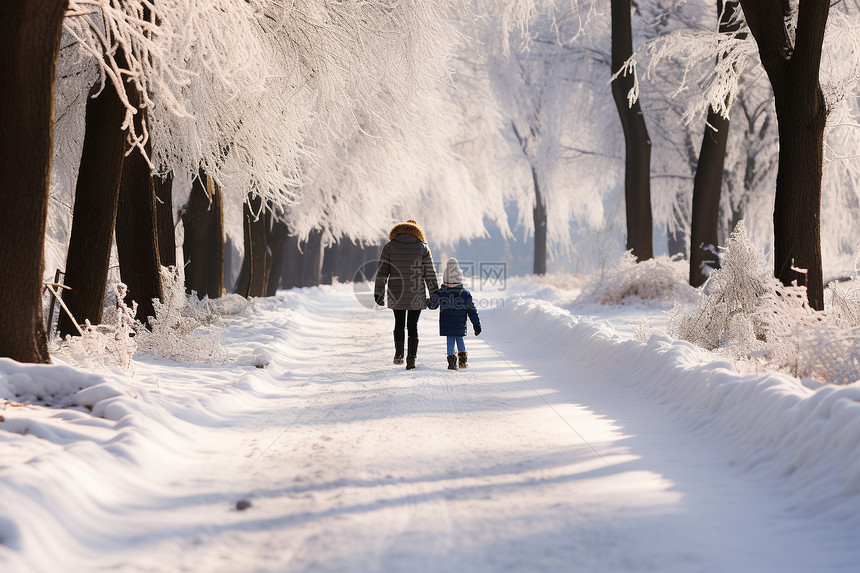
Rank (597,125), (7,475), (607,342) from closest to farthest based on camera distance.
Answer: (7,475) < (607,342) < (597,125)

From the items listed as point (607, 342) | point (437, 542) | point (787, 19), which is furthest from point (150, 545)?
point (787, 19)

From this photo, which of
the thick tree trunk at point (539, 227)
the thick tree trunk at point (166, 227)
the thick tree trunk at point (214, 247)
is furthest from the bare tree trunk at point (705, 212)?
the thick tree trunk at point (539, 227)

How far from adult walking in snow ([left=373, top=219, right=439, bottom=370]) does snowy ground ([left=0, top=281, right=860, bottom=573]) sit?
2124mm

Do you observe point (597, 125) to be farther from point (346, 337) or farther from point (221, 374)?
point (221, 374)

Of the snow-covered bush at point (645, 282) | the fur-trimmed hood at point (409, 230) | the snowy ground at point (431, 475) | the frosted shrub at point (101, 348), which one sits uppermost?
the fur-trimmed hood at point (409, 230)

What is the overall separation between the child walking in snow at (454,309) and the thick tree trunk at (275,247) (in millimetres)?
14188

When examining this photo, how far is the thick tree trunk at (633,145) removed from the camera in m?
19.3

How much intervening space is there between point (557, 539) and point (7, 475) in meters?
2.75

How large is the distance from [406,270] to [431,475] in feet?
18.6

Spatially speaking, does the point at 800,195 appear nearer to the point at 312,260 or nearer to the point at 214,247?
the point at 214,247

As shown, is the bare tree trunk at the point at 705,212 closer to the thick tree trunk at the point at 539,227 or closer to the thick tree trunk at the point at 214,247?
the thick tree trunk at the point at 214,247

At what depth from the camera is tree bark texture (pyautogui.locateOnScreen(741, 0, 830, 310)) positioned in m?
8.77

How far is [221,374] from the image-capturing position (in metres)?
8.63

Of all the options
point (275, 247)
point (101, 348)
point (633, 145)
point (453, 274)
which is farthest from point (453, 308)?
point (275, 247)
